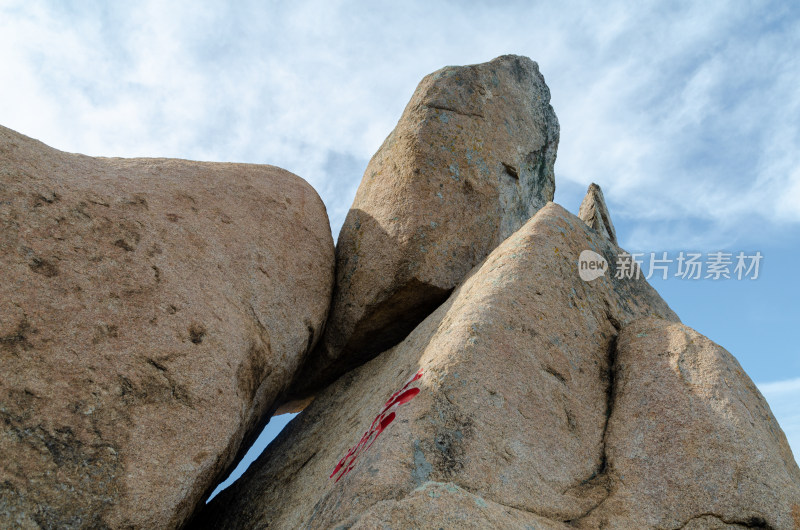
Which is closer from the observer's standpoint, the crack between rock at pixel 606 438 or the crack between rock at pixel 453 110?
the crack between rock at pixel 606 438

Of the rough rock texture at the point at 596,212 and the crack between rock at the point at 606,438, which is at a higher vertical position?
the rough rock texture at the point at 596,212

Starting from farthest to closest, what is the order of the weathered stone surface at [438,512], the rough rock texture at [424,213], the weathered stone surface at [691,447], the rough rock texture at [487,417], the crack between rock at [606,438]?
1. the rough rock texture at [424,213]
2. the crack between rock at [606,438]
3. the weathered stone surface at [691,447]
4. the rough rock texture at [487,417]
5. the weathered stone surface at [438,512]

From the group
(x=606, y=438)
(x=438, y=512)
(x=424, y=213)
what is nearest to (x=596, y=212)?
(x=424, y=213)

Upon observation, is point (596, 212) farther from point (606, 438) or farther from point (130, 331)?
point (130, 331)

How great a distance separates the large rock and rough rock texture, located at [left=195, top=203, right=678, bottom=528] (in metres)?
0.71

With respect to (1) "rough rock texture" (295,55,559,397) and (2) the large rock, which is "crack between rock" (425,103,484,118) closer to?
(1) "rough rock texture" (295,55,559,397)

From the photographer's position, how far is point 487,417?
14.4 ft


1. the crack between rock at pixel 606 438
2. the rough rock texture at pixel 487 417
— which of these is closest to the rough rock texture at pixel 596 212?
the rough rock texture at pixel 487 417

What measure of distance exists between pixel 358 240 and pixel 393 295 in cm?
86

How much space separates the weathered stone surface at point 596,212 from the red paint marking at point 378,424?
4.74 metres

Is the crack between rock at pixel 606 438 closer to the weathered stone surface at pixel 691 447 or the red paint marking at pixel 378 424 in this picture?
the weathered stone surface at pixel 691 447

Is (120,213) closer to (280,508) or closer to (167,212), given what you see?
(167,212)

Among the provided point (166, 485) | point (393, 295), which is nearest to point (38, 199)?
point (166, 485)

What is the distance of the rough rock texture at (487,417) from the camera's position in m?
3.90
